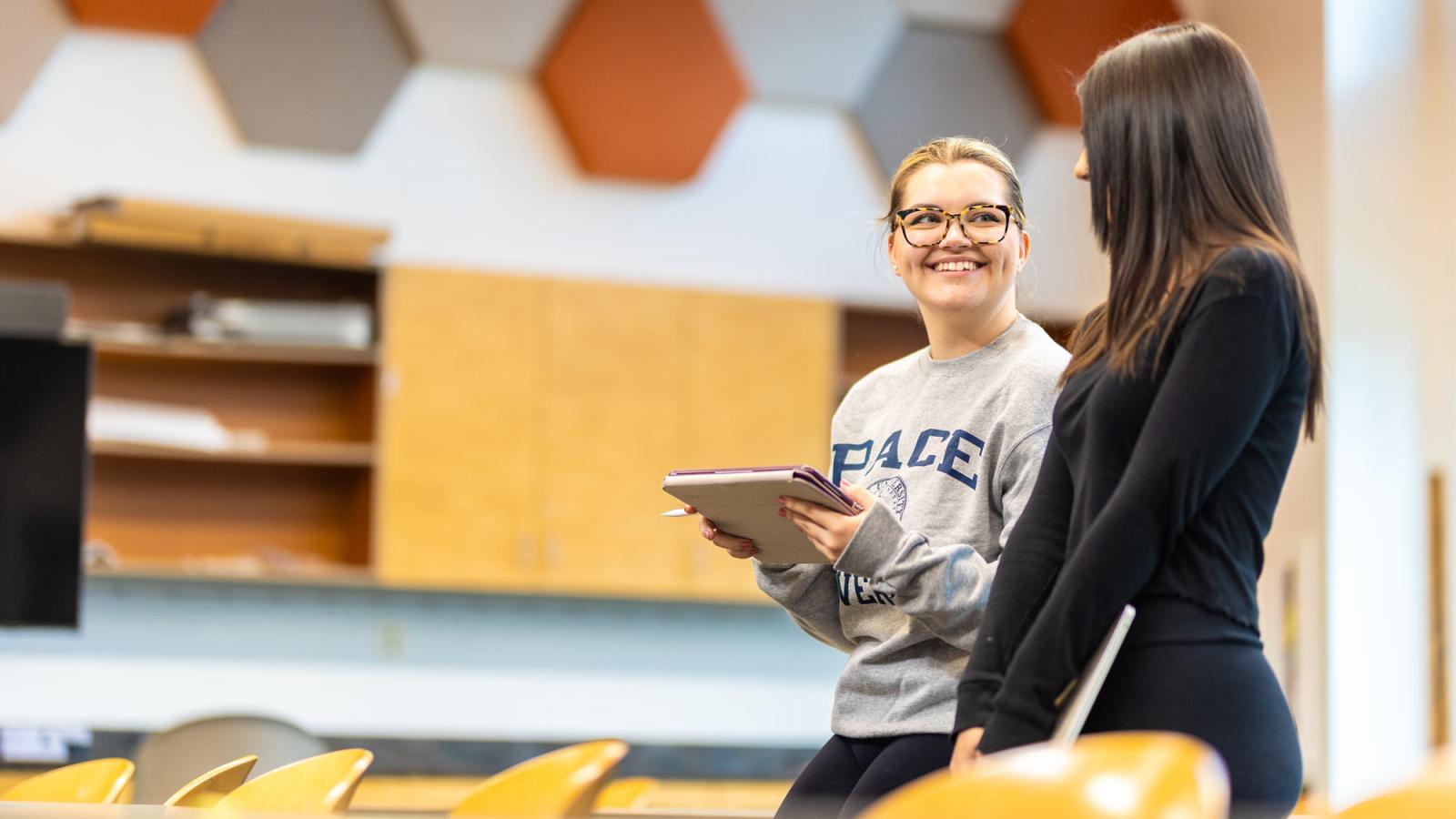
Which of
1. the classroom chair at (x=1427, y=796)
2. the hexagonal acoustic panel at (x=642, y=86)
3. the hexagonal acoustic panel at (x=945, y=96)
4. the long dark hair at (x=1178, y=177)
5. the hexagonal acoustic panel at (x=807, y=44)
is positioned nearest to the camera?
the classroom chair at (x=1427, y=796)

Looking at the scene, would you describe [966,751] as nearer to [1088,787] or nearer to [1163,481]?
[1163,481]

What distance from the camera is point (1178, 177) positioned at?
152cm

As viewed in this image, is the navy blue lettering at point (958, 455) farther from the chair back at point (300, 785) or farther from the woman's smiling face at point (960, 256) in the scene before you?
the chair back at point (300, 785)

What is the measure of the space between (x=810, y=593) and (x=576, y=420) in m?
3.17

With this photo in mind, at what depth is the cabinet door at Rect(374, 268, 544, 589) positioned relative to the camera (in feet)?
15.9

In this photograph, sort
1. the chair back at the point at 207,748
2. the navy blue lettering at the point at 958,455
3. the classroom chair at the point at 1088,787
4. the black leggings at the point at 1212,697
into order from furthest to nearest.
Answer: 1. the chair back at the point at 207,748
2. the navy blue lettering at the point at 958,455
3. the black leggings at the point at 1212,697
4. the classroom chair at the point at 1088,787

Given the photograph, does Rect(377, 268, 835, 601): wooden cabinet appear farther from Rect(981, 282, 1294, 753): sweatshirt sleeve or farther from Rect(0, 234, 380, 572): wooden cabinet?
Rect(981, 282, 1294, 753): sweatshirt sleeve

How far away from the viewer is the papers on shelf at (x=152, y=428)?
4.54 m

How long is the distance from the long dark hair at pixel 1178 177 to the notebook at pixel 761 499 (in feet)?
1.02

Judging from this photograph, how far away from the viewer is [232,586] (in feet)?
15.9

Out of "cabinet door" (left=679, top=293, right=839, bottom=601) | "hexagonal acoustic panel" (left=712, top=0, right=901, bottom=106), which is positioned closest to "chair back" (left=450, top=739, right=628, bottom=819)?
"cabinet door" (left=679, top=293, right=839, bottom=601)

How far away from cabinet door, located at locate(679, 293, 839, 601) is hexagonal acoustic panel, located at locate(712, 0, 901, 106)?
30.1 inches

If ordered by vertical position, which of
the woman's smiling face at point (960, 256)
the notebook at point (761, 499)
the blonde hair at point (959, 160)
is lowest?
the notebook at point (761, 499)

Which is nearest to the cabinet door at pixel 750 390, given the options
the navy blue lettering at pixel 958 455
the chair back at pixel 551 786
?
the navy blue lettering at pixel 958 455
